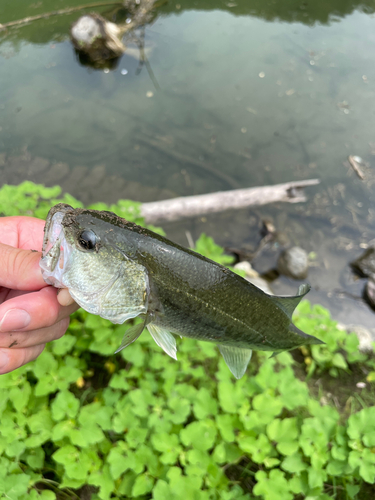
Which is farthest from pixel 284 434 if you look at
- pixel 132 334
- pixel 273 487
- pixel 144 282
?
pixel 144 282

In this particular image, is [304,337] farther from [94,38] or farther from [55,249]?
[94,38]

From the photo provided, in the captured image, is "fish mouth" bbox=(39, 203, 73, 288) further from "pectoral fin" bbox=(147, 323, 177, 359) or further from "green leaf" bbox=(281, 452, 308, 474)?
"green leaf" bbox=(281, 452, 308, 474)

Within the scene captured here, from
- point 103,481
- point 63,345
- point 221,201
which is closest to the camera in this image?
point 103,481

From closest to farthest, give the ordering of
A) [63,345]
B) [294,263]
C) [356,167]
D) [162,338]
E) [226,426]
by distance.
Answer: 1. [162,338]
2. [226,426]
3. [63,345]
4. [294,263]
5. [356,167]

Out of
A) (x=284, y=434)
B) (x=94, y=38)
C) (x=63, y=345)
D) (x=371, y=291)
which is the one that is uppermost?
(x=94, y=38)

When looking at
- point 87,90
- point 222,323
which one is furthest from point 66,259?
point 87,90

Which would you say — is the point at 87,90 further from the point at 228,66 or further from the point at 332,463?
the point at 332,463

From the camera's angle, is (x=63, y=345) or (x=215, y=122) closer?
(x=63, y=345)
